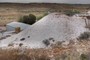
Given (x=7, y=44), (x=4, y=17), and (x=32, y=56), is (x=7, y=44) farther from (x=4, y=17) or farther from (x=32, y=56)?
(x=4, y=17)

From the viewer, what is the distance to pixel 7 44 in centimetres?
1806

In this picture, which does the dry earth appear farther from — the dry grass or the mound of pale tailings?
the dry grass

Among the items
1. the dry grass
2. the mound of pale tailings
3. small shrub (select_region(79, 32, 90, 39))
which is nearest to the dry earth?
the mound of pale tailings

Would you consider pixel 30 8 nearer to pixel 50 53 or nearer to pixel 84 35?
pixel 84 35

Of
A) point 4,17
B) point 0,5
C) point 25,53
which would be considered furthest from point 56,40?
point 0,5

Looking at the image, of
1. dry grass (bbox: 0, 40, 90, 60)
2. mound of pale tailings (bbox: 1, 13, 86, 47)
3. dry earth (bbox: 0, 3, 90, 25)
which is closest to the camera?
dry grass (bbox: 0, 40, 90, 60)

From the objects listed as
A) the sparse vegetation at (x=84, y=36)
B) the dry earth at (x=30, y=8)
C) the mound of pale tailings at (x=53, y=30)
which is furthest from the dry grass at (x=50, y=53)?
the dry earth at (x=30, y=8)

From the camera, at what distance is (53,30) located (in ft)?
60.3

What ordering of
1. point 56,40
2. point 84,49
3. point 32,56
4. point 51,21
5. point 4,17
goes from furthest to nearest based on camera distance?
point 4,17, point 51,21, point 56,40, point 84,49, point 32,56

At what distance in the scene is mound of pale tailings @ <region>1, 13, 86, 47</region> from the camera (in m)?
17.6

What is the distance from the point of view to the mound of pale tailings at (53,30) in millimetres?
17625

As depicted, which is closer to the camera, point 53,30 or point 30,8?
point 53,30

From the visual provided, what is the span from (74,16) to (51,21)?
203 cm

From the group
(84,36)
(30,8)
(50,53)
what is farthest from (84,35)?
(30,8)
